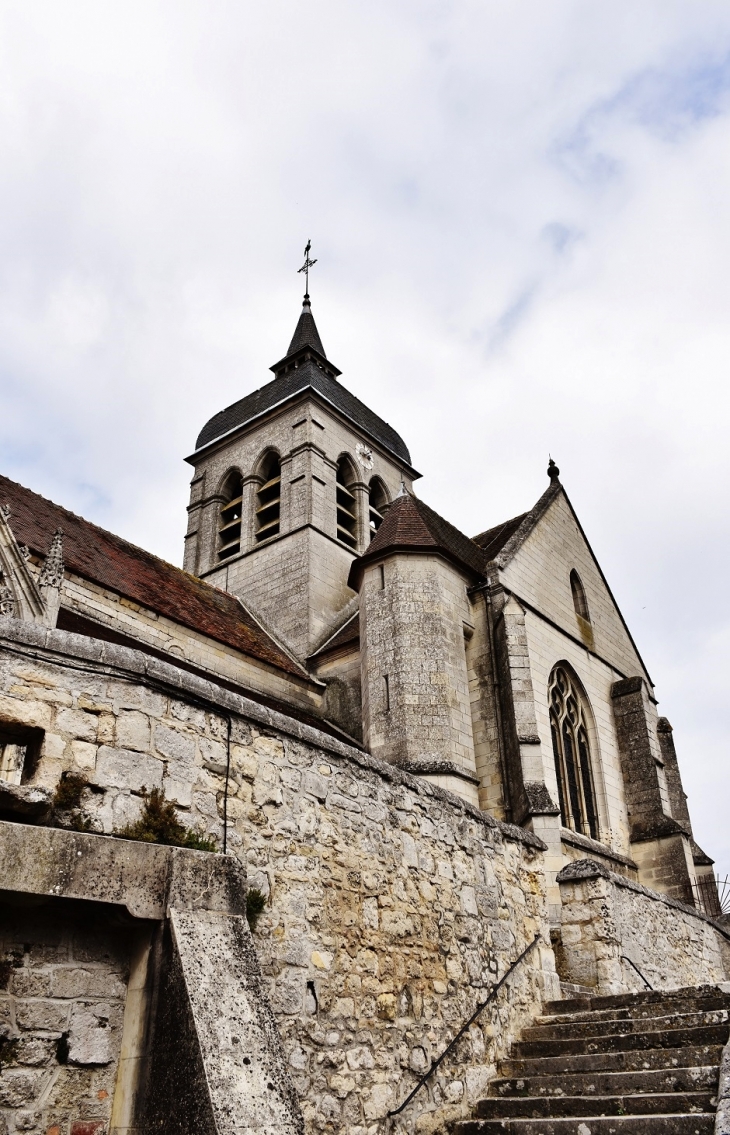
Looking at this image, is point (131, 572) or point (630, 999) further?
point (131, 572)

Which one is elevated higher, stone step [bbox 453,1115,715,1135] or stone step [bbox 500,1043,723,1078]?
stone step [bbox 500,1043,723,1078]

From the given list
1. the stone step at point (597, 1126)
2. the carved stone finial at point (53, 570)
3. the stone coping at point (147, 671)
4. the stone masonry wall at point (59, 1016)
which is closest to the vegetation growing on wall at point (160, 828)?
the stone masonry wall at point (59, 1016)

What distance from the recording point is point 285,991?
4.45 meters

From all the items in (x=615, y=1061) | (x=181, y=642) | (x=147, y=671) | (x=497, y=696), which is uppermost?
(x=181, y=642)

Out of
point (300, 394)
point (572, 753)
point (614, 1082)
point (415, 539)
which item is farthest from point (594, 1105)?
point (300, 394)

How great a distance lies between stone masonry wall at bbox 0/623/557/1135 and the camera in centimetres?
409

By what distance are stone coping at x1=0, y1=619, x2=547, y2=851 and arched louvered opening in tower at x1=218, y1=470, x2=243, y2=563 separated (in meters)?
14.7

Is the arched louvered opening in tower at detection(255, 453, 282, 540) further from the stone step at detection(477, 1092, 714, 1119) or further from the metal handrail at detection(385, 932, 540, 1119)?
the stone step at detection(477, 1092, 714, 1119)

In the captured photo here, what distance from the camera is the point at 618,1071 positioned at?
5.74 m

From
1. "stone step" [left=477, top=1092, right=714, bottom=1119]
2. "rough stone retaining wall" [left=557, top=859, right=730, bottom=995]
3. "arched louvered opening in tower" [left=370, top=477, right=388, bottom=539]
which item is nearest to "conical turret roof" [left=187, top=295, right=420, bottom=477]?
"arched louvered opening in tower" [left=370, top=477, right=388, bottom=539]

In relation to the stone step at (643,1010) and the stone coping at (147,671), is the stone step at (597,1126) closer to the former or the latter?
the stone step at (643,1010)

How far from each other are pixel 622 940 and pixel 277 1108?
A: 6.07 meters

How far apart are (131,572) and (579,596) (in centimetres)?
772

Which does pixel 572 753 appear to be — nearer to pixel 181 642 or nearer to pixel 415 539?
pixel 415 539
